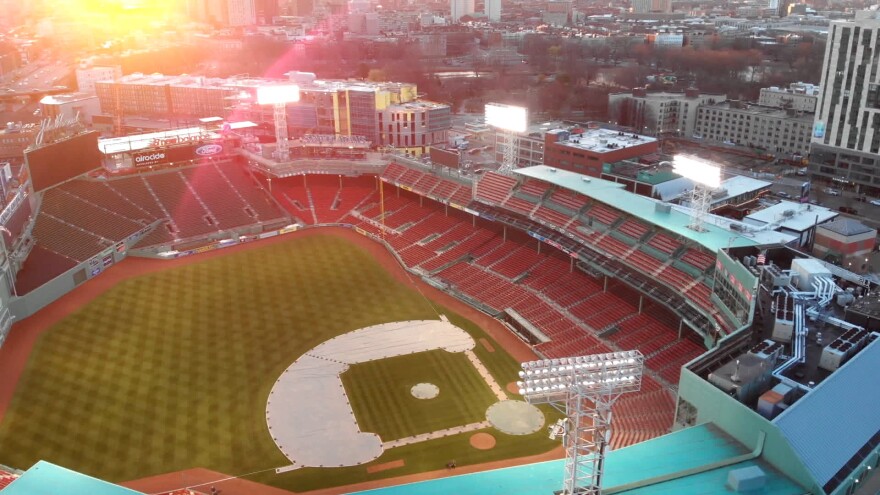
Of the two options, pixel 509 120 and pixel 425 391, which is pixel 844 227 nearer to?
pixel 509 120

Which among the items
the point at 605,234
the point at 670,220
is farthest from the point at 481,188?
the point at 670,220

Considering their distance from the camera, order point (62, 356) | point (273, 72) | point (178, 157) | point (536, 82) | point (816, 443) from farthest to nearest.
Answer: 1. point (273, 72)
2. point (536, 82)
3. point (178, 157)
4. point (62, 356)
5. point (816, 443)

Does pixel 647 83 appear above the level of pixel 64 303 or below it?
above

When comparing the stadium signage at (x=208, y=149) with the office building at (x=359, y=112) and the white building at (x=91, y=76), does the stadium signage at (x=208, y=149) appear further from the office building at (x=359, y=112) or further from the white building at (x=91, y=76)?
the white building at (x=91, y=76)

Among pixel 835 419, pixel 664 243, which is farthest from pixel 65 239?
pixel 835 419

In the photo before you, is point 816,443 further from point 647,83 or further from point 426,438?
point 647,83

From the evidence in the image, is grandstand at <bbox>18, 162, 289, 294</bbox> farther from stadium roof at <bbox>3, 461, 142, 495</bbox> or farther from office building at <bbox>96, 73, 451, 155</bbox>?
stadium roof at <bbox>3, 461, 142, 495</bbox>

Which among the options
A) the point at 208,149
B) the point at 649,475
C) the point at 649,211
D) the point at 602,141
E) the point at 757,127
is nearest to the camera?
the point at 649,475
